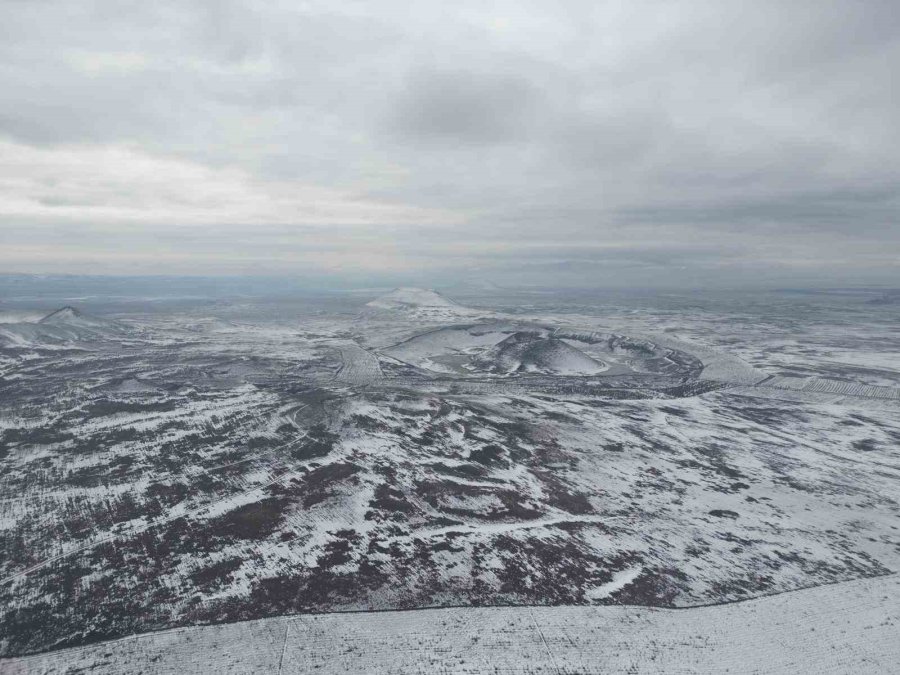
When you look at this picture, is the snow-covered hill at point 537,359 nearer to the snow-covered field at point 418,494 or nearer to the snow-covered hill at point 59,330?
the snow-covered field at point 418,494

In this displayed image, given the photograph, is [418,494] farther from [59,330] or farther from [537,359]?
[59,330]

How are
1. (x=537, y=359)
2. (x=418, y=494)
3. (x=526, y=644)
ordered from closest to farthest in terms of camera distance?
(x=526, y=644) → (x=418, y=494) → (x=537, y=359)

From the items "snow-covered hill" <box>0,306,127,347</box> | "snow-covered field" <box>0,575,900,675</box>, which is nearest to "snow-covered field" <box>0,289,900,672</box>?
"snow-covered field" <box>0,575,900,675</box>

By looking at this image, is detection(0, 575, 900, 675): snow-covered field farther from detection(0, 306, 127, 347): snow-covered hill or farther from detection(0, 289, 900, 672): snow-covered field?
detection(0, 306, 127, 347): snow-covered hill

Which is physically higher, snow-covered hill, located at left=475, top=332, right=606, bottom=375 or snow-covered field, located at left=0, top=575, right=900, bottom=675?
snow-covered hill, located at left=475, top=332, right=606, bottom=375

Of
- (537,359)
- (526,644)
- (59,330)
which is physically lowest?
(526,644)

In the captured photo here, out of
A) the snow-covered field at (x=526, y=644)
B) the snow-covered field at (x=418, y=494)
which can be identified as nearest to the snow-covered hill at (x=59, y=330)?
the snow-covered field at (x=418, y=494)

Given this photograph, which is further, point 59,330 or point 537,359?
point 59,330

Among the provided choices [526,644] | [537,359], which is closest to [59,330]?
[537,359]

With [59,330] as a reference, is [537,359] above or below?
below

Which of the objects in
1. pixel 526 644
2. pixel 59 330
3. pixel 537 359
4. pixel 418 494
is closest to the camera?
pixel 526 644
